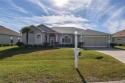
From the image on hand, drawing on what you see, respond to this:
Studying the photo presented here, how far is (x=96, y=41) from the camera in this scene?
33062 millimetres

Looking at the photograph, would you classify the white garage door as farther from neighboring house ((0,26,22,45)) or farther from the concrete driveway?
neighboring house ((0,26,22,45))

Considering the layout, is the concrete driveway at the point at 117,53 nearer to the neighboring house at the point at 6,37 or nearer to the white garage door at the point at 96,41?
the white garage door at the point at 96,41

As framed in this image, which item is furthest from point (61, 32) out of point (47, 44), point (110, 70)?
point (110, 70)

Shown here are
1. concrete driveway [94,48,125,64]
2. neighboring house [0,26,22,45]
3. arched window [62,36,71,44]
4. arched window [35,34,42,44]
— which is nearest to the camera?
concrete driveway [94,48,125,64]

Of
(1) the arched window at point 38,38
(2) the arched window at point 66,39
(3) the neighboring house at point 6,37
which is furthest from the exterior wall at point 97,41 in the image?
(3) the neighboring house at point 6,37

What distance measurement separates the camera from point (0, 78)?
342 inches

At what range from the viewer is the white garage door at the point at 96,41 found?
108 feet

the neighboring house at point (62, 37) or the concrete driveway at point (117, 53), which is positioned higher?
the neighboring house at point (62, 37)

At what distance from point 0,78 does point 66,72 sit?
379 cm

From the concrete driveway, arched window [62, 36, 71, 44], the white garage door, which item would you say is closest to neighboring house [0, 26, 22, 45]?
arched window [62, 36, 71, 44]

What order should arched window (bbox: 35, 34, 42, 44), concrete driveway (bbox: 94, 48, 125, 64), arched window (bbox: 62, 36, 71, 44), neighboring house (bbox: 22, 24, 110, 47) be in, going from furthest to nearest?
arched window (bbox: 62, 36, 71, 44), neighboring house (bbox: 22, 24, 110, 47), arched window (bbox: 35, 34, 42, 44), concrete driveway (bbox: 94, 48, 125, 64)

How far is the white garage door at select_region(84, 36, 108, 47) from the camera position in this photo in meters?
32.9

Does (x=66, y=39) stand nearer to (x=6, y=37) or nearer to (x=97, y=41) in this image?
(x=97, y=41)

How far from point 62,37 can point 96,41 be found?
23.5ft
